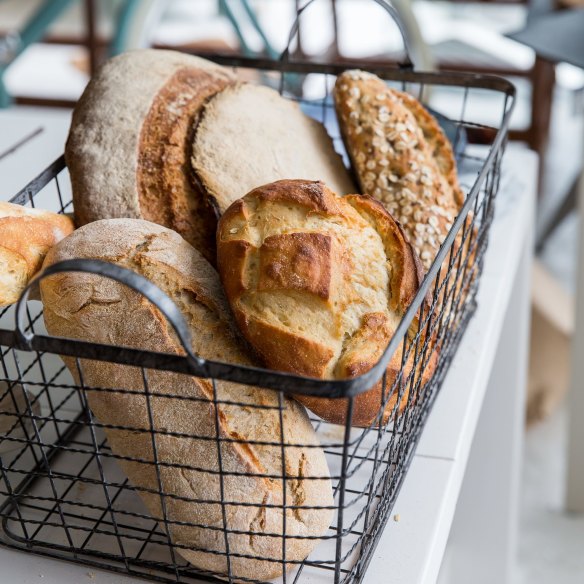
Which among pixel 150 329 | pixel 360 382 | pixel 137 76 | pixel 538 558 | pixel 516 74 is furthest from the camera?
pixel 516 74

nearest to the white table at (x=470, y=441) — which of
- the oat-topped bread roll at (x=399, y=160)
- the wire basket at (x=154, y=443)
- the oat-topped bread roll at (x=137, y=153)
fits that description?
the wire basket at (x=154, y=443)

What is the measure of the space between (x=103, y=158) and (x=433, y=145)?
1.06 ft

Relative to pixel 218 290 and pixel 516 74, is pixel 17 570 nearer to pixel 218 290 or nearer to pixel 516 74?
pixel 218 290

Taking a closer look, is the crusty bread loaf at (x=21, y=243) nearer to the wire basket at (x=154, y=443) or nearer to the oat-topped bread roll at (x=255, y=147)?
the wire basket at (x=154, y=443)

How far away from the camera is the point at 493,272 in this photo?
3.22 ft

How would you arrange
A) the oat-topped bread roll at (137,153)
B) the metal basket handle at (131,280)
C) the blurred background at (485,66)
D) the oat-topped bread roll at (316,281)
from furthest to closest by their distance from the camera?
the blurred background at (485,66) < the oat-topped bread roll at (137,153) < the oat-topped bread roll at (316,281) < the metal basket handle at (131,280)

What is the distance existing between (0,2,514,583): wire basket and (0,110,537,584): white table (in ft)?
0.07

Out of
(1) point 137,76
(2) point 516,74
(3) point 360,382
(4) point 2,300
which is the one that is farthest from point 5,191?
(2) point 516,74

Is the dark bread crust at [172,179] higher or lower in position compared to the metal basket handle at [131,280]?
lower

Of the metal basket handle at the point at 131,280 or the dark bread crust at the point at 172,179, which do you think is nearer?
the metal basket handle at the point at 131,280

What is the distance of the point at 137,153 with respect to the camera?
2.28 feet

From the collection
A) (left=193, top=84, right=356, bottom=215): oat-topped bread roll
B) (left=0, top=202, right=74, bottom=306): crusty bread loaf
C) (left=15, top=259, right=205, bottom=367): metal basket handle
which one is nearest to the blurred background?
(left=193, top=84, right=356, bottom=215): oat-topped bread roll

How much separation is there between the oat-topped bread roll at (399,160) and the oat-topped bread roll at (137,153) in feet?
0.49

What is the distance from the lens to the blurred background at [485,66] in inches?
70.3
